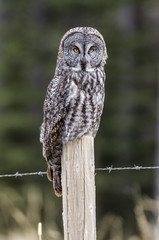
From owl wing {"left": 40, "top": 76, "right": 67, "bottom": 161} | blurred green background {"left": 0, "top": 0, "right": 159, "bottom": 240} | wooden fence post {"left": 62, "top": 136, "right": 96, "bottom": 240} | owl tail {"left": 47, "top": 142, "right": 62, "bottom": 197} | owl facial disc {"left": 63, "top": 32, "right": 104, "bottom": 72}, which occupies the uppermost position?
blurred green background {"left": 0, "top": 0, "right": 159, "bottom": 240}

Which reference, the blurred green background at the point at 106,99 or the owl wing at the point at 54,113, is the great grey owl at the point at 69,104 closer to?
the owl wing at the point at 54,113

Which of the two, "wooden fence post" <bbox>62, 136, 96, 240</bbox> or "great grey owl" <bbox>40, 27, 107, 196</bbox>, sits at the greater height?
"great grey owl" <bbox>40, 27, 107, 196</bbox>

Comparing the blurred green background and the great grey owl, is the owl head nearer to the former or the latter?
the great grey owl

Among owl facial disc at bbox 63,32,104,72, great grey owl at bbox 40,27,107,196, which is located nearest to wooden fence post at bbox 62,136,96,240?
great grey owl at bbox 40,27,107,196

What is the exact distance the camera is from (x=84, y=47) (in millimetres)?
4680

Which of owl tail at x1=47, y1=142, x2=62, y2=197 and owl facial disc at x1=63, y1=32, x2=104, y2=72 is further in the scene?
owl facial disc at x1=63, y1=32, x2=104, y2=72

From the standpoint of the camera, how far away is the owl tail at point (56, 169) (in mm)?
4305

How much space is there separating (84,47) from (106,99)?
8846mm

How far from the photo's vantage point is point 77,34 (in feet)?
15.2

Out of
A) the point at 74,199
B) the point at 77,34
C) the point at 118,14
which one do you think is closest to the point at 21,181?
the point at 118,14

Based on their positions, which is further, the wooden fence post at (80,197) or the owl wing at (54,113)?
the owl wing at (54,113)

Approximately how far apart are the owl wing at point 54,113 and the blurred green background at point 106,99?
8.30m

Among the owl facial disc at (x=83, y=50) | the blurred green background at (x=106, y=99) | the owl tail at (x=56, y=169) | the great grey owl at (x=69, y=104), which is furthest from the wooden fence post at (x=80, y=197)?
the blurred green background at (x=106, y=99)

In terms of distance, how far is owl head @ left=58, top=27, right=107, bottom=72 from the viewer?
4.56 meters
